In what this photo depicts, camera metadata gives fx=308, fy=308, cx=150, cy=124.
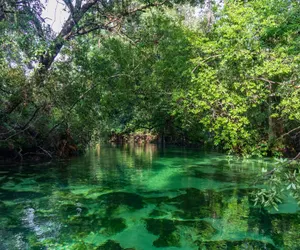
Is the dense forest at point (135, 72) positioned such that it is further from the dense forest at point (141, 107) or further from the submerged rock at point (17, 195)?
the submerged rock at point (17, 195)

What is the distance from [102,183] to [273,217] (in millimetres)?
5429

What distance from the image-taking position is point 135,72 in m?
16.1

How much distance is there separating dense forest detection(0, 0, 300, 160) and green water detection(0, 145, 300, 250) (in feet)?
6.03

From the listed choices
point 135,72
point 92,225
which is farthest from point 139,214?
point 135,72

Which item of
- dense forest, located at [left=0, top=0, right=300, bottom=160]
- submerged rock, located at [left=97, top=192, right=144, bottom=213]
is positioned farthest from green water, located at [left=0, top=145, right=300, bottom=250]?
dense forest, located at [left=0, top=0, right=300, bottom=160]

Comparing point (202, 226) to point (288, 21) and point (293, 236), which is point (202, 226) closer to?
point (293, 236)

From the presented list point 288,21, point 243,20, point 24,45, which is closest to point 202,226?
point 24,45

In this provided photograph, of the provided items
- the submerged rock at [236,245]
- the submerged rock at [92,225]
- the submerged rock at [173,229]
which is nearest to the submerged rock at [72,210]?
the submerged rock at [92,225]

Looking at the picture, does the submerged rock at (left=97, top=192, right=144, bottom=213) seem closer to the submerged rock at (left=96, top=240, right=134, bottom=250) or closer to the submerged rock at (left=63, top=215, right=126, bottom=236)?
the submerged rock at (left=63, top=215, right=126, bottom=236)

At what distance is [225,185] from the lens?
938cm

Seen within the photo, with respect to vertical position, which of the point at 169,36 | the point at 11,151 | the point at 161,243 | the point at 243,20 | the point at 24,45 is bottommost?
the point at 161,243

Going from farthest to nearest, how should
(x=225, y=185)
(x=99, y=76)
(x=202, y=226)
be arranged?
(x=99, y=76), (x=225, y=185), (x=202, y=226)

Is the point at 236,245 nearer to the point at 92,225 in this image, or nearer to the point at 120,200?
the point at 92,225

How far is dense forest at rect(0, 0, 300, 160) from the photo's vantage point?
949 centimetres
